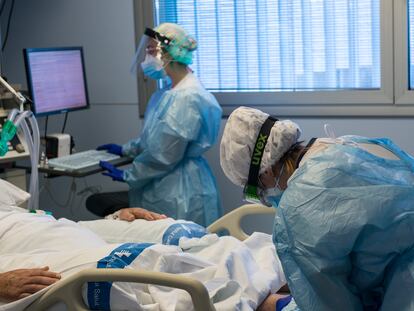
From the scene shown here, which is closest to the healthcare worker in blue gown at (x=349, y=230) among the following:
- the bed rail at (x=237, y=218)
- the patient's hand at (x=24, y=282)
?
the patient's hand at (x=24, y=282)

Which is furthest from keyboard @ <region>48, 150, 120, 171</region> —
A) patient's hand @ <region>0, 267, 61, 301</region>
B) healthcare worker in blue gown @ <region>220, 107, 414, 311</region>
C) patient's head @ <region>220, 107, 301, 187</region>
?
healthcare worker in blue gown @ <region>220, 107, 414, 311</region>

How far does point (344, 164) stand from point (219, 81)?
2.59 meters

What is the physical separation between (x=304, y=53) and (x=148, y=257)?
79.7 inches

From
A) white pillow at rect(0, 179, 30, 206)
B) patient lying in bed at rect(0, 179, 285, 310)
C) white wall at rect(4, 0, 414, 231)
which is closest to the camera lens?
patient lying in bed at rect(0, 179, 285, 310)

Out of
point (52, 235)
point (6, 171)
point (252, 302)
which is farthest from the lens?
point (6, 171)

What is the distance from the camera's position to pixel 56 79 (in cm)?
379

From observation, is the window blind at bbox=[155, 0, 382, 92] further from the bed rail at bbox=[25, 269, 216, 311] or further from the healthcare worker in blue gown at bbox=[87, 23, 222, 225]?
the bed rail at bbox=[25, 269, 216, 311]

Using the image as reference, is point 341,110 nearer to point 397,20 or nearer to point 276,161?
point 397,20

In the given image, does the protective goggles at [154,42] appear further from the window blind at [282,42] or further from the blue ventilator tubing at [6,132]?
the blue ventilator tubing at [6,132]

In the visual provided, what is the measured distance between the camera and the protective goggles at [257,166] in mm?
1764

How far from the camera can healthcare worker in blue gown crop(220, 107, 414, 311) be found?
149 cm

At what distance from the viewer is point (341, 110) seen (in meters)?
3.73

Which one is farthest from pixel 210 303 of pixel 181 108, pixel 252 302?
pixel 181 108

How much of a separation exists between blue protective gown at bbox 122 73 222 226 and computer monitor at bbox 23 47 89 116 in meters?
0.53
